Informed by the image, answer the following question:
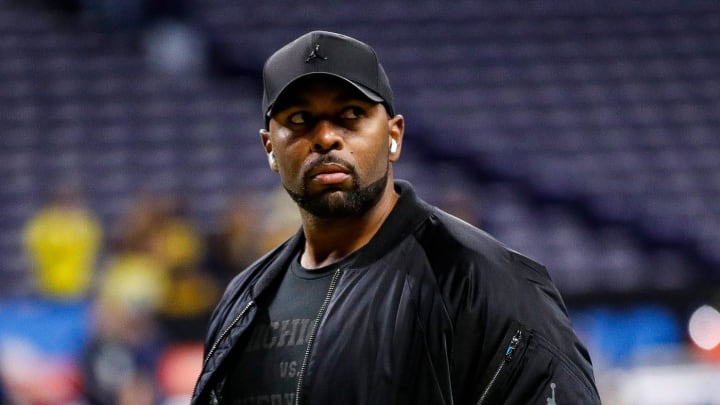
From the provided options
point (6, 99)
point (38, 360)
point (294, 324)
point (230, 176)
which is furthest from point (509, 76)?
point (294, 324)

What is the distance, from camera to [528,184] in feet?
→ 33.6

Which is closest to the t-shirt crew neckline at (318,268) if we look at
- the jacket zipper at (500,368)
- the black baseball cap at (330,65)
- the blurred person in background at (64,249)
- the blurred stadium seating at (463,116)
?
the black baseball cap at (330,65)

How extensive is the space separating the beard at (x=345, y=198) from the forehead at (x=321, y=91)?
0.14 metres

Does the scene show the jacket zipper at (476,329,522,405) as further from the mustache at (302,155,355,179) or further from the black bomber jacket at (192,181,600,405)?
the mustache at (302,155,355,179)

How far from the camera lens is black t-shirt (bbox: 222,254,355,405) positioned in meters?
2.23

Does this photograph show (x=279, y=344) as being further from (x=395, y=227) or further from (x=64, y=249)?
(x=64, y=249)

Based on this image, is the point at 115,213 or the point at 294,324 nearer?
the point at 294,324

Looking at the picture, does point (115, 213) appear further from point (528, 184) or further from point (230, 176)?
point (528, 184)

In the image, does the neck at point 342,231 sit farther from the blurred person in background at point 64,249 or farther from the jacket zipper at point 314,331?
the blurred person in background at point 64,249

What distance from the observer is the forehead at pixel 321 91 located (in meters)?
2.18

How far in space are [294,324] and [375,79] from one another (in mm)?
494

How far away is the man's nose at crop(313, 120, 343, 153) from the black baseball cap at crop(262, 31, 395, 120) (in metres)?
0.09

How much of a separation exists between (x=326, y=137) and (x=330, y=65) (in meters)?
0.13

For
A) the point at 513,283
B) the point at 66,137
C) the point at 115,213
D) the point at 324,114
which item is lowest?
the point at 513,283
